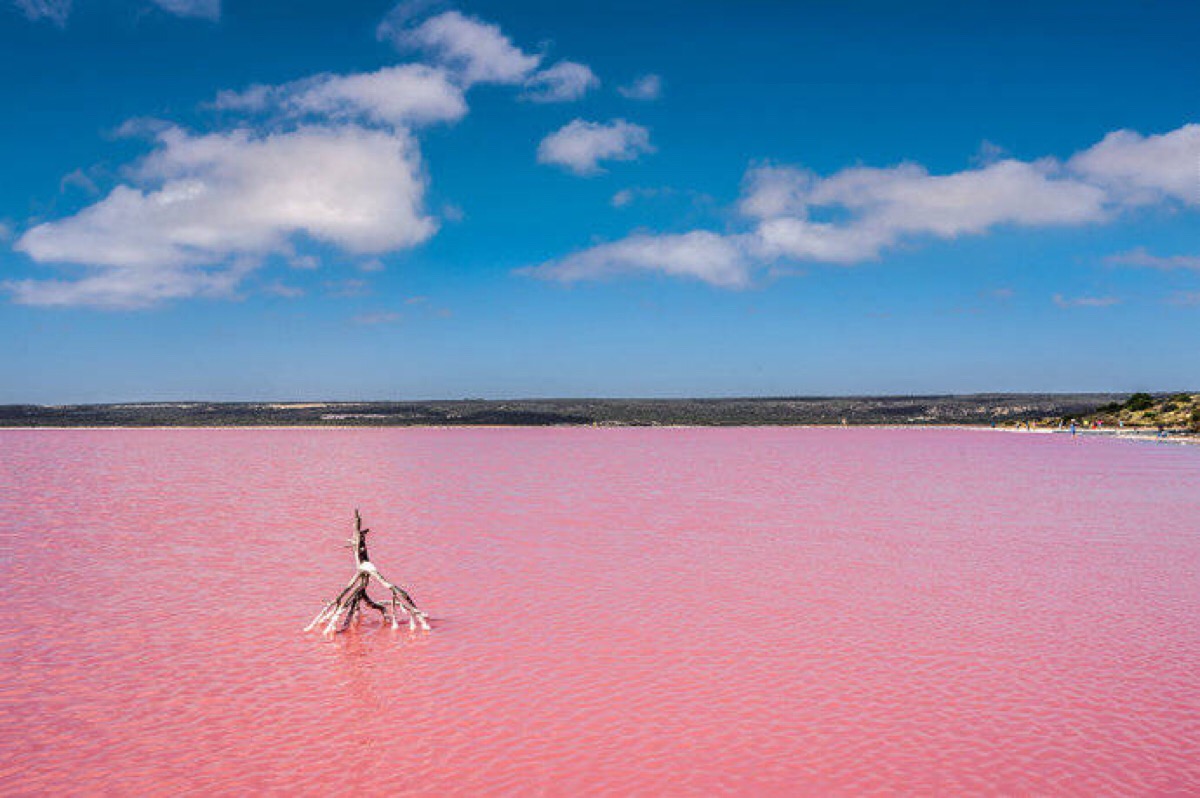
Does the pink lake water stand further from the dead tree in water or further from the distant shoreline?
the distant shoreline

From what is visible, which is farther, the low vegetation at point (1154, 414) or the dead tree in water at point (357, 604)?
the low vegetation at point (1154, 414)

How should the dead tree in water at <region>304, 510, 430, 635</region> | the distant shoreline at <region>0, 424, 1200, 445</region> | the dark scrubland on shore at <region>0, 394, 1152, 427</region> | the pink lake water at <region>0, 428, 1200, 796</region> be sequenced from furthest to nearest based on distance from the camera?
the dark scrubland on shore at <region>0, 394, 1152, 427</region> < the distant shoreline at <region>0, 424, 1200, 445</region> < the dead tree in water at <region>304, 510, 430, 635</region> < the pink lake water at <region>0, 428, 1200, 796</region>

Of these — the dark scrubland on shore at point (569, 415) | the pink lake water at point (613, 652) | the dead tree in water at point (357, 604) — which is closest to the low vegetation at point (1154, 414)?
the dark scrubland on shore at point (569, 415)

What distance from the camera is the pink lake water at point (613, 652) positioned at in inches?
340

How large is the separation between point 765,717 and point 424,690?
4.04 metres

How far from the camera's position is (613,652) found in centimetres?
1223

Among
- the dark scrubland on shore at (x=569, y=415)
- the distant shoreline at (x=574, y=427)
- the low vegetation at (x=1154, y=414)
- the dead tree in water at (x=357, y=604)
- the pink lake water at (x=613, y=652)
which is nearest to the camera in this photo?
the pink lake water at (x=613, y=652)

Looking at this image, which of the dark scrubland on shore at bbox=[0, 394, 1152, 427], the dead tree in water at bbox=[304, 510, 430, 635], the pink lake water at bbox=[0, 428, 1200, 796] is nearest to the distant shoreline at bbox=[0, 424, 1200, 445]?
A: the dark scrubland on shore at bbox=[0, 394, 1152, 427]

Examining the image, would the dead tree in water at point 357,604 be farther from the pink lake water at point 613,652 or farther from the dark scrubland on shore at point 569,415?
the dark scrubland on shore at point 569,415

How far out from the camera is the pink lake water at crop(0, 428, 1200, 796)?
8.65 m

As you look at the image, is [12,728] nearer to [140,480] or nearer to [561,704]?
[561,704]

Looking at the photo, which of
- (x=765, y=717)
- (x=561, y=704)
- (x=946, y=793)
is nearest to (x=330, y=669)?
(x=561, y=704)

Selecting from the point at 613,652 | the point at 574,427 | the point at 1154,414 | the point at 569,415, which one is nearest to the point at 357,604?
the point at 613,652

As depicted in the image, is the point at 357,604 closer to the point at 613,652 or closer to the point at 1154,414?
the point at 613,652
